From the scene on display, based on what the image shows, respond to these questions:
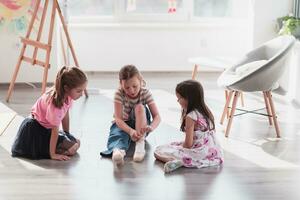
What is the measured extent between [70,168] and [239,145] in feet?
4.28

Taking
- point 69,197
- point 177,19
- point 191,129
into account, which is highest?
point 177,19

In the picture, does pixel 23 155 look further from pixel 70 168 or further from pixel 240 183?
pixel 240 183

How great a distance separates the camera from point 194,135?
3.53m

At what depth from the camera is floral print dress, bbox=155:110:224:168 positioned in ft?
11.4

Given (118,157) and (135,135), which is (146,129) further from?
(118,157)

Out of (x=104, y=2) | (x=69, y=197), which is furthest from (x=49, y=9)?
(x=69, y=197)

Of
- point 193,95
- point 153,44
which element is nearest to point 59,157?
point 193,95

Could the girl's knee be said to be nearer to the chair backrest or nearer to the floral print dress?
the floral print dress

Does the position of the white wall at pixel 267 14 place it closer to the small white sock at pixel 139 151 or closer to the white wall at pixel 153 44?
the white wall at pixel 153 44

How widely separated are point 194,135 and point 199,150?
4.2 inches

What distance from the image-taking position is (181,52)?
6.59m

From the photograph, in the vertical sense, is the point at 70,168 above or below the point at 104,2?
below

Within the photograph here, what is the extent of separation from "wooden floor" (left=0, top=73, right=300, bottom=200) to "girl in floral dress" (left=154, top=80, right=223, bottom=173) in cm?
8

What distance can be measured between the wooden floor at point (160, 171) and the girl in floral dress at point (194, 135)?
0.25ft
